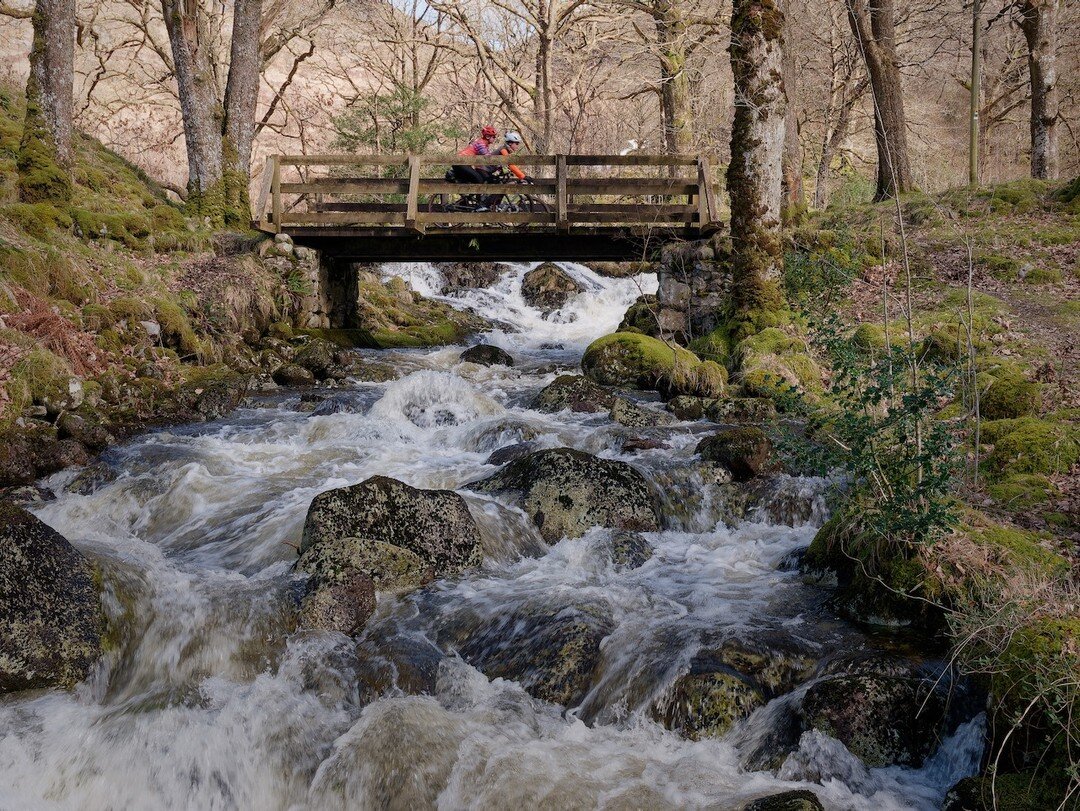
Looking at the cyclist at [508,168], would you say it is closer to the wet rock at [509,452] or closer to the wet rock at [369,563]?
the wet rock at [509,452]

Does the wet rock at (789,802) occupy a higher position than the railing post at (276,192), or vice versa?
the railing post at (276,192)

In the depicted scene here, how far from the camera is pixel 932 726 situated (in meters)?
4.32

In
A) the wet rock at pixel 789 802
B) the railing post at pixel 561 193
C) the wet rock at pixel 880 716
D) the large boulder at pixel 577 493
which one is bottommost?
the wet rock at pixel 789 802

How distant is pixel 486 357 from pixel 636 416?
5877 millimetres

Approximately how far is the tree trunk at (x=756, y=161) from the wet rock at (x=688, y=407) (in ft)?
6.53

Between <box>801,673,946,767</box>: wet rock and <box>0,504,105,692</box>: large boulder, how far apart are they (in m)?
4.47

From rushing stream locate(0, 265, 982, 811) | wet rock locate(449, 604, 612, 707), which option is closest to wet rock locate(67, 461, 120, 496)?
rushing stream locate(0, 265, 982, 811)

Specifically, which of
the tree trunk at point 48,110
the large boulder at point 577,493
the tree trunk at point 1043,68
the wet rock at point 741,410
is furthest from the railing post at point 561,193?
the tree trunk at point 1043,68

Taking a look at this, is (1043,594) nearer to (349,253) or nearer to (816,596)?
(816,596)

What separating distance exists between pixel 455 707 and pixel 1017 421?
18.5 ft

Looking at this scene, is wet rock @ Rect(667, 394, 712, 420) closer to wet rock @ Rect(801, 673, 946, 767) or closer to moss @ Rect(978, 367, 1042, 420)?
moss @ Rect(978, 367, 1042, 420)

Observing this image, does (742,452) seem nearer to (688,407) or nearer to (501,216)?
(688,407)

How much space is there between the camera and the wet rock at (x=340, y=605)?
579cm

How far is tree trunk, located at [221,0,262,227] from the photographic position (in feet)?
56.5
